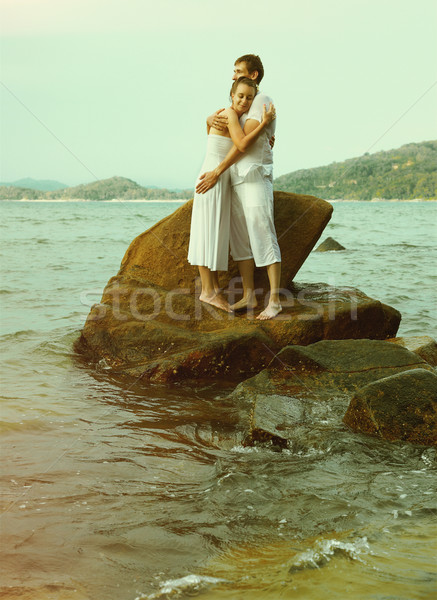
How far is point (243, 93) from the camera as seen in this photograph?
19.4 ft

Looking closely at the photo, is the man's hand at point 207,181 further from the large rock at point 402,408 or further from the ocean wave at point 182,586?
the ocean wave at point 182,586

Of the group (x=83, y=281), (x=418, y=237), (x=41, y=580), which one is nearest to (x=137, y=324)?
(x=41, y=580)

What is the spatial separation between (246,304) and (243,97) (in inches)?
78.2

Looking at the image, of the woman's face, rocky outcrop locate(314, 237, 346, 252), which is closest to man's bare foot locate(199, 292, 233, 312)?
the woman's face

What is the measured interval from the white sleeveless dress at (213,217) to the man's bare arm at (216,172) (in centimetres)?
6

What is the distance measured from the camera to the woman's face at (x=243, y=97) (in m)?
5.91

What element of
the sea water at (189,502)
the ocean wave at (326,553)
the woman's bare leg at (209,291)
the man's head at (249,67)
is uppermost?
the man's head at (249,67)

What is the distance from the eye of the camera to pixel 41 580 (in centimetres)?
251

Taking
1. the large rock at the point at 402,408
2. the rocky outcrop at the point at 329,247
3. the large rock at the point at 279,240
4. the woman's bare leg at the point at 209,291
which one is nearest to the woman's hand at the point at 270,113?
the large rock at the point at 279,240

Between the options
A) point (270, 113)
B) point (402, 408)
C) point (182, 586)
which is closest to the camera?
point (182, 586)

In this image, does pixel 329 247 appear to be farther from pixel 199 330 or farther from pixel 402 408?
pixel 402 408

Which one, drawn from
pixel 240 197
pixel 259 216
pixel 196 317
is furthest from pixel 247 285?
pixel 240 197

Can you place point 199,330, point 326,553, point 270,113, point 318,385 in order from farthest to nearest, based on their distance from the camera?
point 199,330 < point 270,113 < point 318,385 < point 326,553

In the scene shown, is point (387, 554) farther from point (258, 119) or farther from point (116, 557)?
point (258, 119)
